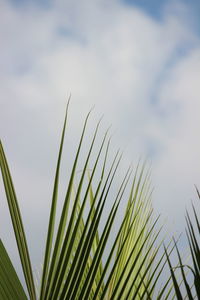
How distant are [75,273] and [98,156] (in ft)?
0.85

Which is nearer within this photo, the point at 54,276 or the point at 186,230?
the point at 54,276

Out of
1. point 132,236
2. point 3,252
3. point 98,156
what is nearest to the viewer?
point 3,252

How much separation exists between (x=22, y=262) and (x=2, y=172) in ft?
0.63

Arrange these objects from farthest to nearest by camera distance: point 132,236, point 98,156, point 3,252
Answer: point 132,236
point 98,156
point 3,252

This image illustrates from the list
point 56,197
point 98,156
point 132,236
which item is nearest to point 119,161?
point 98,156

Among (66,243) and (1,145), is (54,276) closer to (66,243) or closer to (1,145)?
(66,243)

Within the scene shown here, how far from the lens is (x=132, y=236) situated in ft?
4.66

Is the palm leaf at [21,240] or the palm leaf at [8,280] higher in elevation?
the palm leaf at [21,240]

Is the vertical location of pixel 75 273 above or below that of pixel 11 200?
below

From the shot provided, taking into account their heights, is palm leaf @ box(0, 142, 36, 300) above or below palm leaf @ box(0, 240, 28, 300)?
above

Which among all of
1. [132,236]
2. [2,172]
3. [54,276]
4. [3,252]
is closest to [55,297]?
[54,276]

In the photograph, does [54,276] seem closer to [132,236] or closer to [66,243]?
[66,243]

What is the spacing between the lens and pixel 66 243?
0.90m

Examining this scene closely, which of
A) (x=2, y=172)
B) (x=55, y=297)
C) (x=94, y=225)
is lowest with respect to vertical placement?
(x=55, y=297)
